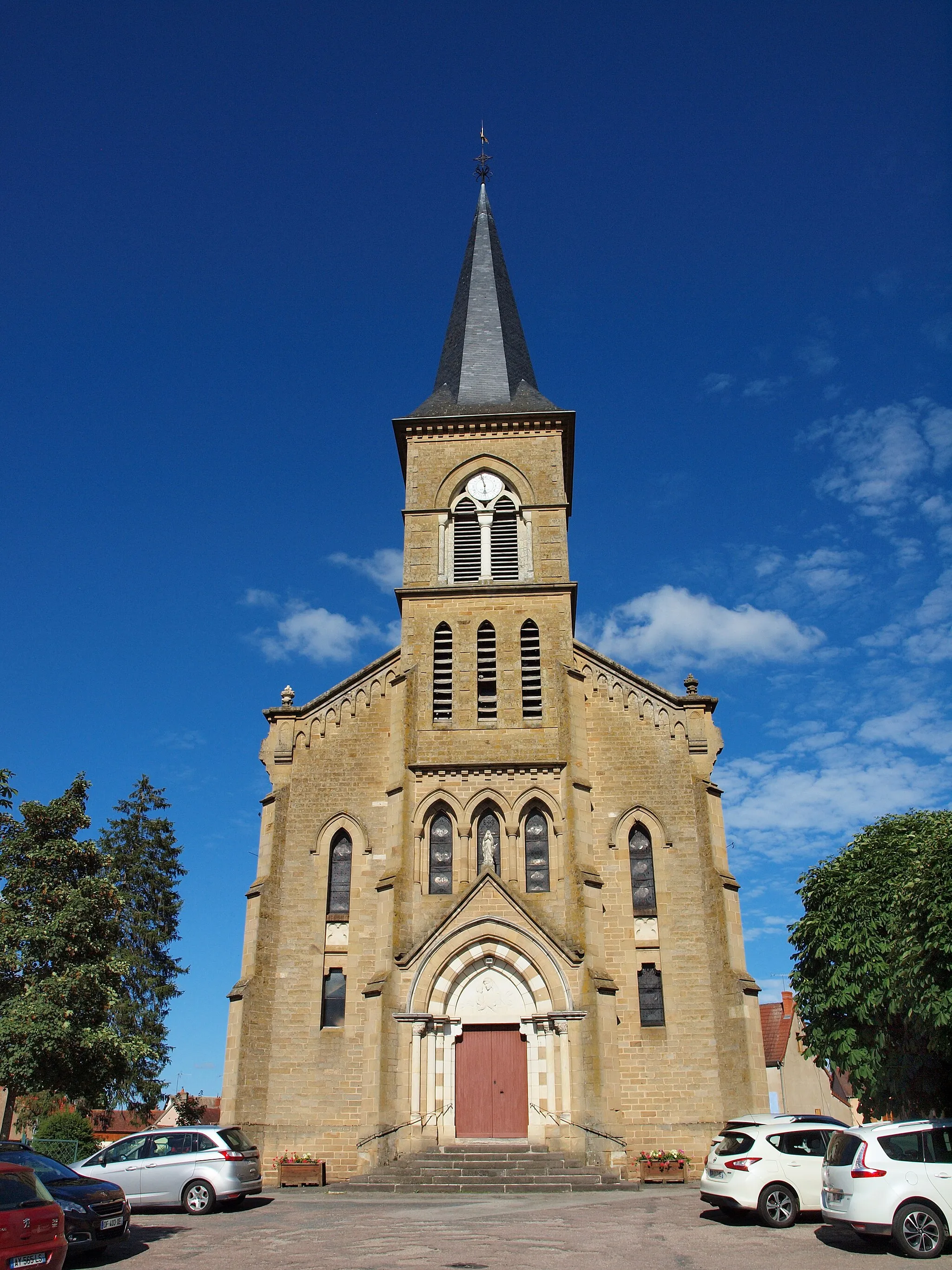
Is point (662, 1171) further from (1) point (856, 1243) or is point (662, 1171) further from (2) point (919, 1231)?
(2) point (919, 1231)

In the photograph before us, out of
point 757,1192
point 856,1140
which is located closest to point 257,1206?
point 757,1192

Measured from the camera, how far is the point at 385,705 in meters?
25.6

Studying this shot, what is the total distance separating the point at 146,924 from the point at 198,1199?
19.7 m

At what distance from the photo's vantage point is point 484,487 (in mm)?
28234

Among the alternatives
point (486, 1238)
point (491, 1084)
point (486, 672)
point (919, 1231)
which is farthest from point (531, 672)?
point (919, 1231)

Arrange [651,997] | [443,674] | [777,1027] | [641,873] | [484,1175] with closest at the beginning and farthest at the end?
[484,1175] → [651,997] → [641,873] → [443,674] → [777,1027]

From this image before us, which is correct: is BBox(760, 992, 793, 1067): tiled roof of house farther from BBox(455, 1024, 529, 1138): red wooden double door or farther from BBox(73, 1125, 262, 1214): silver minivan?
BBox(73, 1125, 262, 1214): silver minivan

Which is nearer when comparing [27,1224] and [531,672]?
[27,1224]

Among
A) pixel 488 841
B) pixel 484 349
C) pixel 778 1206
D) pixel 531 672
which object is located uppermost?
pixel 484 349

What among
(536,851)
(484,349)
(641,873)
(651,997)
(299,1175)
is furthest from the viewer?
(484,349)

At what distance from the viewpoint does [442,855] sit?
23.4 metres

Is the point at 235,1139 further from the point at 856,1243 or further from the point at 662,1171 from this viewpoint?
the point at 856,1243

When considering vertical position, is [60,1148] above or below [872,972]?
below

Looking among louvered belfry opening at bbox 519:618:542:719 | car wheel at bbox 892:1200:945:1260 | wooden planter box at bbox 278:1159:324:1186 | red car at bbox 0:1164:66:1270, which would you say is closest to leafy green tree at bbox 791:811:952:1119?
car wheel at bbox 892:1200:945:1260
